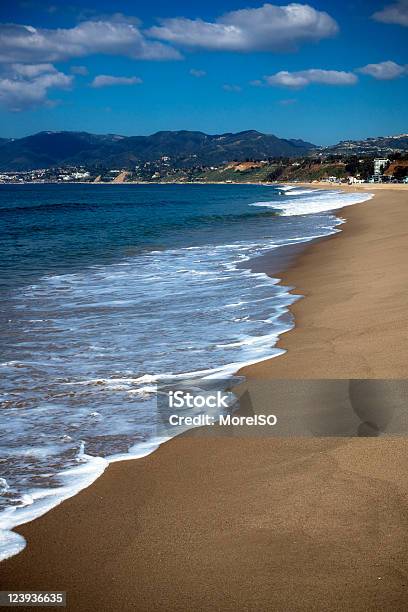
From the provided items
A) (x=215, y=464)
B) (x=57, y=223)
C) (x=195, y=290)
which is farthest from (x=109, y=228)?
(x=215, y=464)

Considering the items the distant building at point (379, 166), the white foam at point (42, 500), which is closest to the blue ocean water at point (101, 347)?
the white foam at point (42, 500)

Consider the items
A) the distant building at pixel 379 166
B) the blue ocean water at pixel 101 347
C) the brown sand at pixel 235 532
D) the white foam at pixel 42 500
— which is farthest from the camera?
the distant building at pixel 379 166

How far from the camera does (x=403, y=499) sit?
12.2 ft

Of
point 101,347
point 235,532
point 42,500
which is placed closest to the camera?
point 235,532

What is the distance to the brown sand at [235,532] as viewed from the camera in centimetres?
301

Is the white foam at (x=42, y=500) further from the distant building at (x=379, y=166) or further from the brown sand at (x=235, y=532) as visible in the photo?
the distant building at (x=379, y=166)

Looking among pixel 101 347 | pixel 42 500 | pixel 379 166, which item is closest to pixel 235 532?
pixel 42 500

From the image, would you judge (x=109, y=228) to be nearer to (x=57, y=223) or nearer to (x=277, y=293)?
(x=57, y=223)

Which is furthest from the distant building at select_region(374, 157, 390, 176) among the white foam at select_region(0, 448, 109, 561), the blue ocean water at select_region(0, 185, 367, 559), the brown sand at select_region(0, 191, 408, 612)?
the white foam at select_region(0, 448, 109, 561)

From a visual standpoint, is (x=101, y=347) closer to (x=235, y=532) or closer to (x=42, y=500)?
(x=42, y=500)

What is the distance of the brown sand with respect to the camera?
9.86 feet

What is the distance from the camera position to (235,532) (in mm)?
3512

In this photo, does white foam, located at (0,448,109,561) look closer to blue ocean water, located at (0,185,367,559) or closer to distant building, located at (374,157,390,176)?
blue ocean water, located at (0,185,367,559)

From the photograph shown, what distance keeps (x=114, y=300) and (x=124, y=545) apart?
8.29 m
